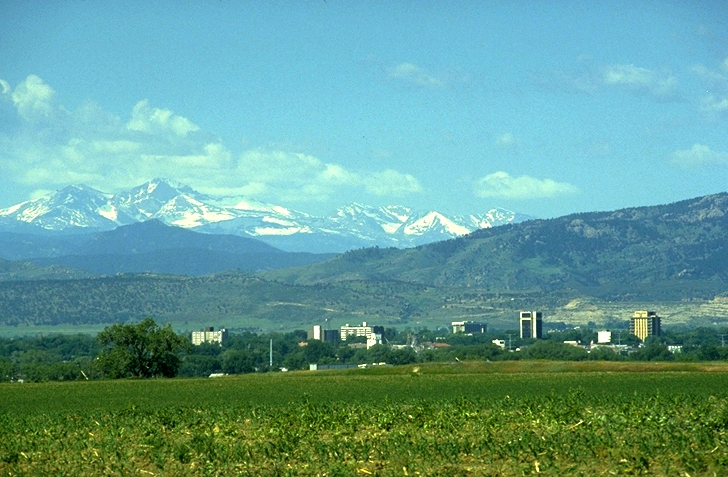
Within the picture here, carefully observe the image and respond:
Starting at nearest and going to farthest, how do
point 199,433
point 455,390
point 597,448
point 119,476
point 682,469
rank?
point 682,469 → point 597,448 → point 119,476 → point 199,433 → point 455,390

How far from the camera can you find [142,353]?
116 meters

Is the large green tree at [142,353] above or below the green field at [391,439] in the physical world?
above

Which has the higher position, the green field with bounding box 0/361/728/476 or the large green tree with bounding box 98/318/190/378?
the large green tree with bounding box 98/318/190/378

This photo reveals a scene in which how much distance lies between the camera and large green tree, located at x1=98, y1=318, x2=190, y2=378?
115 m

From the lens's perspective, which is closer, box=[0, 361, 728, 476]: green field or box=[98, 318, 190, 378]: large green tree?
box=[0, 361, 728, 476]: green field

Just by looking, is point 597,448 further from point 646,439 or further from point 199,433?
point 199,433

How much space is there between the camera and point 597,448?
32250 mm

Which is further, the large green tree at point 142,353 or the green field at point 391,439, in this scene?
the large green tree at point 142,353

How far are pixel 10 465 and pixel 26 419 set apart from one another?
37.1 feet

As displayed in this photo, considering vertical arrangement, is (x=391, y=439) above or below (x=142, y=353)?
below

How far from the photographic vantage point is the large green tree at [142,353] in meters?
115

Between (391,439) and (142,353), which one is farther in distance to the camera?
(142,353)

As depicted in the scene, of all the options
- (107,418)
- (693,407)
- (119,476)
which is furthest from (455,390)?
(119,476)

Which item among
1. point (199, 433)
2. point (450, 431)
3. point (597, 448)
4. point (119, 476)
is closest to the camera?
point (597, 448)
